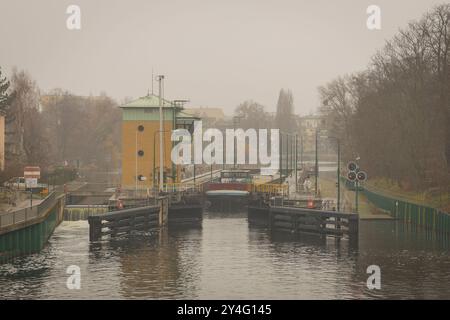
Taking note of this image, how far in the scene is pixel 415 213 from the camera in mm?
71688

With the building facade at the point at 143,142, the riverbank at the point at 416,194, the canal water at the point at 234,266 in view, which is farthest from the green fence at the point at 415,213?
the building facade at the point at 143,142

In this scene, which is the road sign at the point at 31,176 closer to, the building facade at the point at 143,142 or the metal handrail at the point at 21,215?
the metal handrail at the point at 21,215

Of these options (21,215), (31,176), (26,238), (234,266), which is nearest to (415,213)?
(234,266)

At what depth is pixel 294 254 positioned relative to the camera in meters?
57.0

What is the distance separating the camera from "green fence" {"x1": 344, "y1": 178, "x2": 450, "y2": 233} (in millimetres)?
64688

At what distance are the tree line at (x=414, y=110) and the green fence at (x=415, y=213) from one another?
2.99m

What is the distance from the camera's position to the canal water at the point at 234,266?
43219 mm

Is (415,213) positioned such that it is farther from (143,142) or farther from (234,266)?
(143,142)

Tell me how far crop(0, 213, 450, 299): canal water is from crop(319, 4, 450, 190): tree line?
43.0 feet

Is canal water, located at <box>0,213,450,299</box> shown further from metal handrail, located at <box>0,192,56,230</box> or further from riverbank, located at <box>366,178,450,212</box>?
riverbank, located at <box>366,178,450,212</box>

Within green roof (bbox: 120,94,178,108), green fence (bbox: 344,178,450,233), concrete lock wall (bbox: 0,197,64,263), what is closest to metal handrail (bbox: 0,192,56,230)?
concrete lock wall (bbox: 0,197,64,263)

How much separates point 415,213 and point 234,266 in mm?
25189

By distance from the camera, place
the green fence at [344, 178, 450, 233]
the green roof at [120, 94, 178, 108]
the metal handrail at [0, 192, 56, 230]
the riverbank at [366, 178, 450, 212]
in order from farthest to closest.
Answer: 1. the green roof at [120, 94, 178, 108]
2. the riverbank at [366, 178, 450, 212]
3. the green fence at [344, 178, 450, 233]
4. the metal handrail at [0, 192, 56, 230]
